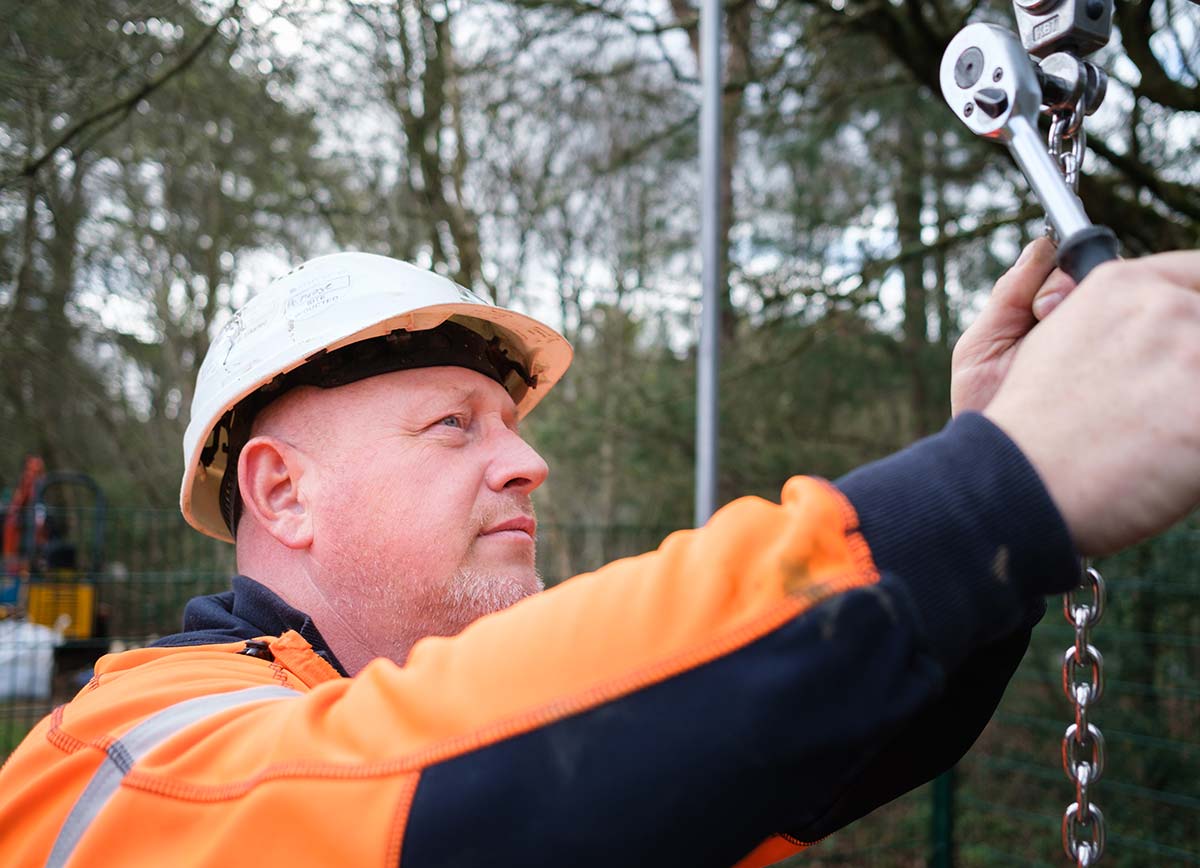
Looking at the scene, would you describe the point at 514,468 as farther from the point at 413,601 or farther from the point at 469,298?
the point at 469,298

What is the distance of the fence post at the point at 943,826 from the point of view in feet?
17.2

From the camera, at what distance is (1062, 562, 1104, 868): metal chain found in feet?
4.06

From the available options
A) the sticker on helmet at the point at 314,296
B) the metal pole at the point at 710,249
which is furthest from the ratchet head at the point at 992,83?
the metal pole at the point at 710,249

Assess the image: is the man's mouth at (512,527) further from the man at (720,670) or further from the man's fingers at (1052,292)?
the man's fingers at (1052,292)

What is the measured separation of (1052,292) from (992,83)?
0.82ft

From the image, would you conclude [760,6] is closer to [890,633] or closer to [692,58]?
[692,58]

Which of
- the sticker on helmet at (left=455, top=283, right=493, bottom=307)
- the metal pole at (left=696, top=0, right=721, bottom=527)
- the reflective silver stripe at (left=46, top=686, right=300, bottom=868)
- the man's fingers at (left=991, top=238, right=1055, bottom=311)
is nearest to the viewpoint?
the reflective silver stripe at (left=46, top=686, right=300, bottom=868)

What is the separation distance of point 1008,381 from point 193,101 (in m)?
6.76

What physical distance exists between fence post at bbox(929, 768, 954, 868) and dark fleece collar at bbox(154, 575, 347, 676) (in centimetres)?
451

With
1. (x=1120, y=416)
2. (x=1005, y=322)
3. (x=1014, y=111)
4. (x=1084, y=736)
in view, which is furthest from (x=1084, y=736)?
(x=1014, y=111)

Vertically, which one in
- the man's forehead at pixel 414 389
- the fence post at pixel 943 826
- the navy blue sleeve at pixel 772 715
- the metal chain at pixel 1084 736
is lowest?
the fence post at pixel 943 826

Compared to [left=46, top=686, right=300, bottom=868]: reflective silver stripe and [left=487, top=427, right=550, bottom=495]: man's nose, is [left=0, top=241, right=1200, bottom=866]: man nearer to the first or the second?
[left=46, top=686, right=300, bottom=868]: reflective silver stripe

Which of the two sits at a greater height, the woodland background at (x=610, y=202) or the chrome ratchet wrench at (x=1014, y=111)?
the woodland background at (x=610, y=202)

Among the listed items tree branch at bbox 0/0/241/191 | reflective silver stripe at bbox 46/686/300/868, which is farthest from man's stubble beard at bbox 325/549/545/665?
tree branch at bbox 0/0/241/191
